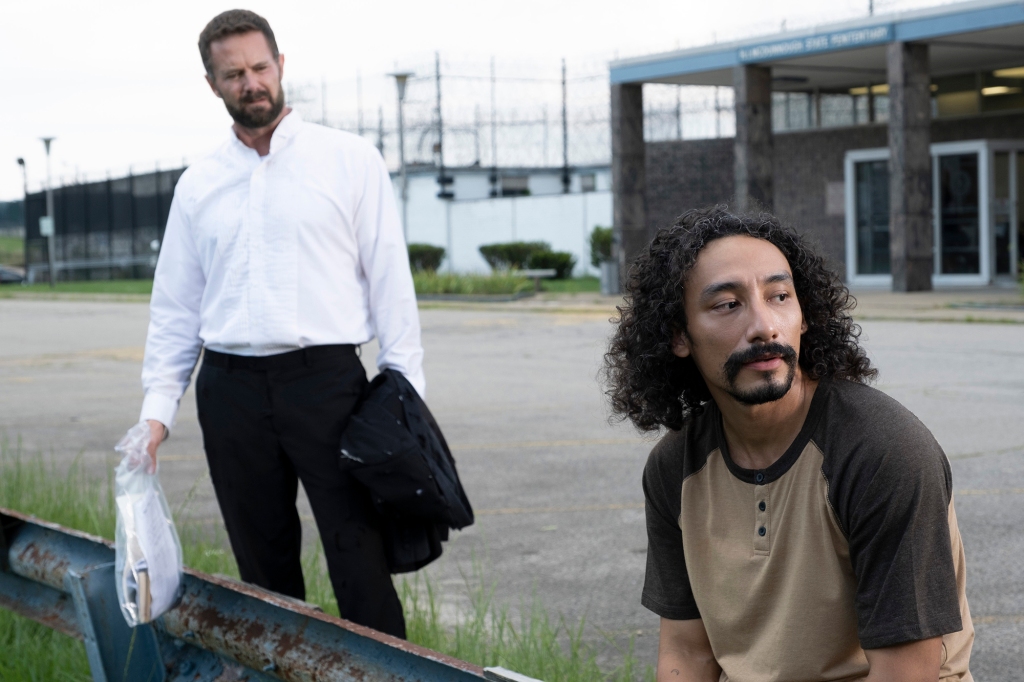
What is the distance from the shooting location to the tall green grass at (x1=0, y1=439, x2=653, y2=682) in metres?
3.87

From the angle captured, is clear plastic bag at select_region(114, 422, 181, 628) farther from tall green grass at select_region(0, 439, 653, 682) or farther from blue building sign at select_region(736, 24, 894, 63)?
blue building sign at select_region(736, 24, 894, 63)

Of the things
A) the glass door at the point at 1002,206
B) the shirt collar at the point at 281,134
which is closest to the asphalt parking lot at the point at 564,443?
the shirt collar at the point at 281,134

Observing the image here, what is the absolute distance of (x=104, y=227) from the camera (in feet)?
187

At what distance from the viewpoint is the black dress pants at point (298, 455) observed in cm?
391

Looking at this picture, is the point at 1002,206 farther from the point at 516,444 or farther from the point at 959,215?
the point at 516,444

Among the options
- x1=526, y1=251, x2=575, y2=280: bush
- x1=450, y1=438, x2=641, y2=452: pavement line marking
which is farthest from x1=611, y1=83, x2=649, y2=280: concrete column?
x1=450, y1=438, x2=641, y2=452: pavement line marking

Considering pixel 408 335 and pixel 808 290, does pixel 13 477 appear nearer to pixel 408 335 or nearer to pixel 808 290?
pixel 408 335

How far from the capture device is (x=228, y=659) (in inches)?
141

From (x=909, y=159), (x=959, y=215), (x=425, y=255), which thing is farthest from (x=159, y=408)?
(x=425, y=255)

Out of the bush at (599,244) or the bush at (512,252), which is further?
the bush at (512,252)

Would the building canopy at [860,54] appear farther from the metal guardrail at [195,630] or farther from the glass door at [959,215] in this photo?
the metal guardrail at [195,630]

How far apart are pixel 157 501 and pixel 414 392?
2.68 ft

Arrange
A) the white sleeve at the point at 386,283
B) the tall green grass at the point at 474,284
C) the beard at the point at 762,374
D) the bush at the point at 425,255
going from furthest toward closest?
the bush at the point at 425,255
the tall green grass at the point at 474,284
the white sleeve at the point at 386,283
the beard at the point at 762,374

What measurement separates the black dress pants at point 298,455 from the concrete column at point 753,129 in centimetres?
2256
